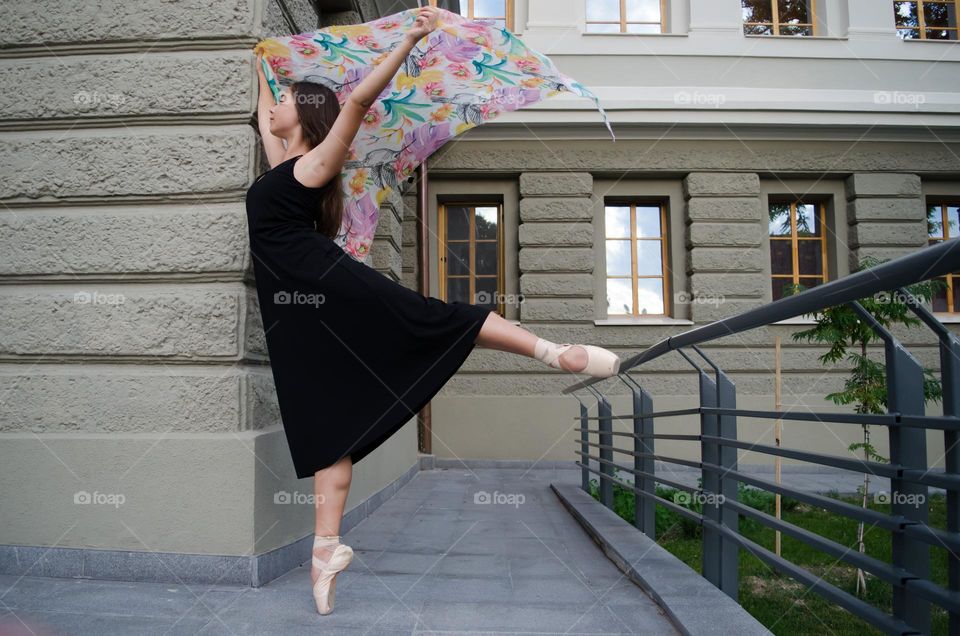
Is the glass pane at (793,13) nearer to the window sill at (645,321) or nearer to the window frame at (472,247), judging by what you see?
the window sill at (645,321)

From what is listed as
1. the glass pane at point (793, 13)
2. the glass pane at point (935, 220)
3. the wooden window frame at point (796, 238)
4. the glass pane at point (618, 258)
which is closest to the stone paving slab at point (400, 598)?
the glass pane at point (618, 258)

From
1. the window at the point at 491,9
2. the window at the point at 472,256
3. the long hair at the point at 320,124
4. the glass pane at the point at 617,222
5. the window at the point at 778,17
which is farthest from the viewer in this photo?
the window at the point at 778,17

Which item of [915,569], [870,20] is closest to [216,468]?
[915,569]

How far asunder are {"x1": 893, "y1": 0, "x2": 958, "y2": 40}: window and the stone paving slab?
994 cm

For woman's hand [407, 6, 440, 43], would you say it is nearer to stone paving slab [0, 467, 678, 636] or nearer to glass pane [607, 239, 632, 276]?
stone paving slab [0, 467, 678, 636]

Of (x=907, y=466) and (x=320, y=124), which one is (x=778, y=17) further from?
(x=907, y=466)

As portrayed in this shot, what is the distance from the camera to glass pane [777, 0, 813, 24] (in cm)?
977

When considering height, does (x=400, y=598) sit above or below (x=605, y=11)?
below

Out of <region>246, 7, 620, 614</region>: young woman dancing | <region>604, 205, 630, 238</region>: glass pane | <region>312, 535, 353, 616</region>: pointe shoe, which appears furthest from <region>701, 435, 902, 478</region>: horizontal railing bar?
<region>604, 205, 630, 238</region>: glass pane

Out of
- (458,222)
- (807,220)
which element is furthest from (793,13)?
(458,222)

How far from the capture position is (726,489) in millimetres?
2605

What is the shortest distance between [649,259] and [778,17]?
4140 mm

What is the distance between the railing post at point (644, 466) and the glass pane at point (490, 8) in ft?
23.8

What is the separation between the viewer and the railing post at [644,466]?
12.1 ft
